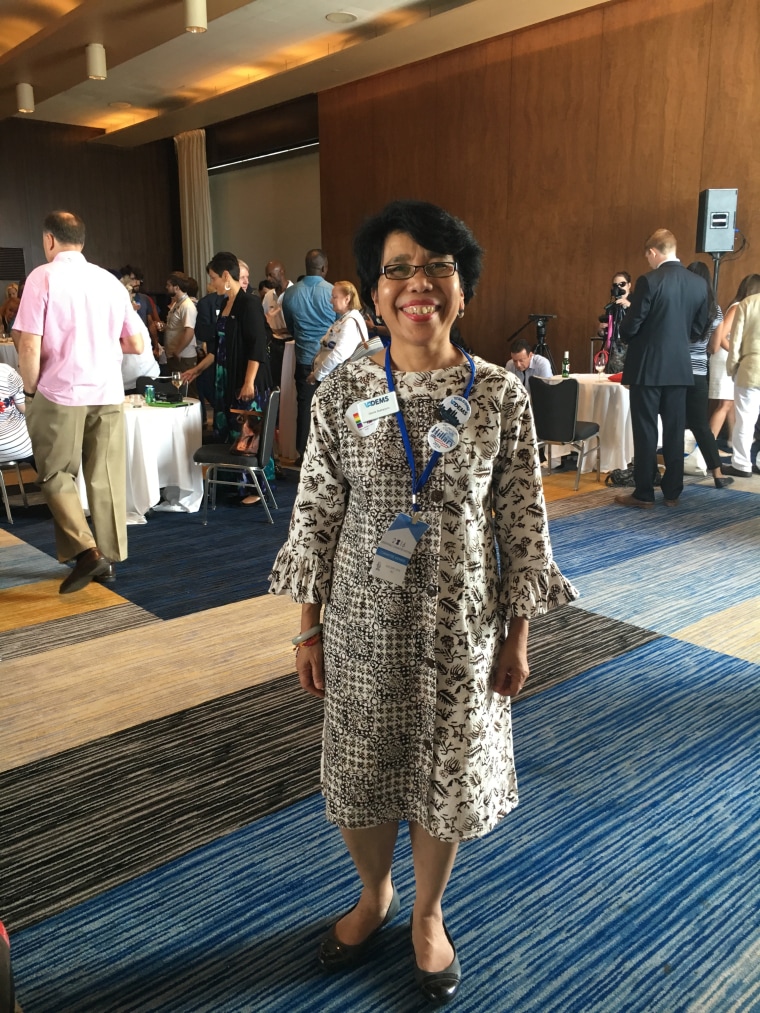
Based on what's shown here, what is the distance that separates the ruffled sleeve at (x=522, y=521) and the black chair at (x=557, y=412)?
14.6ft

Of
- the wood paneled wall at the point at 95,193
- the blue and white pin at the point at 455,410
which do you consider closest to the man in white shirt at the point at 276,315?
the blue and white pin at the point at 455,410

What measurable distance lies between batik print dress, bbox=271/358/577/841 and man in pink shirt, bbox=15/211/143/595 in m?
2.71

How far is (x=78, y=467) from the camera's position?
4.18 metres

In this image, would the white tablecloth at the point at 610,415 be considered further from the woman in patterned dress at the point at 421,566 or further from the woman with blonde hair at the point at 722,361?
the woman in patterned dress at the point at 421,566

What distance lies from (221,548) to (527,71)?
21.9 feet

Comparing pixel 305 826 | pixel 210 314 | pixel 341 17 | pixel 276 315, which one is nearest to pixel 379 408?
pixel 305 826

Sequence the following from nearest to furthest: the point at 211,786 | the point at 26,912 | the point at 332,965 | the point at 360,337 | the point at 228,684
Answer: the point at 332,965 → the point at 26,912 → the point at 211,786 → the point at 228,684 → the point at 360,337

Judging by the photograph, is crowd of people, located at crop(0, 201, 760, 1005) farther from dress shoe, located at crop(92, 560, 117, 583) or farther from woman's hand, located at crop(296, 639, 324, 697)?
dress shoe, located at crop(92, 560, 117, 583)

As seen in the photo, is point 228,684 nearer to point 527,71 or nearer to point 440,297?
point 440,297

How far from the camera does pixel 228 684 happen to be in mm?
3066

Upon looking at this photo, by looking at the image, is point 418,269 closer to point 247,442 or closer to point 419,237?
point 419,237

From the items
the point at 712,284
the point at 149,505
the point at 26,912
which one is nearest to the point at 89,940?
the point at 26,912

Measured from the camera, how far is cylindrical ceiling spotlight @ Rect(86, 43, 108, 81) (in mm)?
8938

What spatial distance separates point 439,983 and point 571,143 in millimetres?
Answer: 8425
